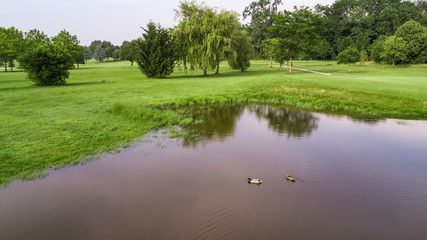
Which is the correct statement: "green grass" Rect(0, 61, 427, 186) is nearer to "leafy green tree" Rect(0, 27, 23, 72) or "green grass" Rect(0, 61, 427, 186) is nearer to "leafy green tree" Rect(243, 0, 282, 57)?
"leafy green tree" Rect(0, 27, 23, 72)

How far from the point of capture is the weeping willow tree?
38.2 metres

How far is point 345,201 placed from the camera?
301 inches

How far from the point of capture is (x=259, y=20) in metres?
98.2

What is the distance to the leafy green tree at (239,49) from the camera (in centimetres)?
3972

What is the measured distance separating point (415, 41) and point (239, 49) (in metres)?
45.9

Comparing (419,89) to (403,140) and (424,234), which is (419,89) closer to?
(403,140)

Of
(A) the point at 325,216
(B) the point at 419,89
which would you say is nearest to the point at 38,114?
(A) the point at 325,216

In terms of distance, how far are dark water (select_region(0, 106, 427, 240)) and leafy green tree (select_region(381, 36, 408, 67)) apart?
57141 mm

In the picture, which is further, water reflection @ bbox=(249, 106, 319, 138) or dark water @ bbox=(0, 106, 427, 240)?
water reflection @ bbox=(249, 106, 319, 138)

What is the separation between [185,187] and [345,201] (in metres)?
4.97

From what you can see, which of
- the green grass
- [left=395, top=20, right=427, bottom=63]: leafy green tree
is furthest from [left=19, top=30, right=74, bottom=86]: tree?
[left=395, top=20, right=427, bottom=63]: leafy green tree

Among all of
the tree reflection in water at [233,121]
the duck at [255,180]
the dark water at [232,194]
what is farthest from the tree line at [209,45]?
the duck at [255,180]

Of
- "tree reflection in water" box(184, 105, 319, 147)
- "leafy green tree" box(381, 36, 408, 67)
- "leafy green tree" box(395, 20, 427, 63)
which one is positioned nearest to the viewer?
"tree reflection in water" box(184, 105, 319, 147)

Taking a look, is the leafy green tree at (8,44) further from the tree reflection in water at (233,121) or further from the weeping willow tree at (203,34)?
the tree reflection in water at (233,121)
